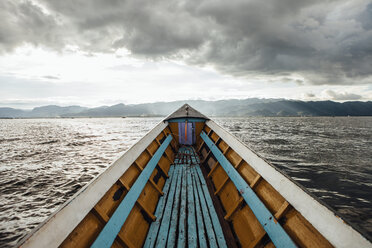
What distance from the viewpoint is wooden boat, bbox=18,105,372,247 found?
1.66 metres

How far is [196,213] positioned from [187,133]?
17.2 feet

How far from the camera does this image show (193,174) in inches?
217

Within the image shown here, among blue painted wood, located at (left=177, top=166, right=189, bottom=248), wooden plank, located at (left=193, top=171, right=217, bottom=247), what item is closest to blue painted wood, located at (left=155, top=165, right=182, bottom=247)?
blue painted wood, located at (left=177, top=166, right=189, bottom=248)

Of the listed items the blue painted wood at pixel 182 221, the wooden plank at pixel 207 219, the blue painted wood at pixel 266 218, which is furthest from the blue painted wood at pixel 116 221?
the blue painted wood at pixel 266 218

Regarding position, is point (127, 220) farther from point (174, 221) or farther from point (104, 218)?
point (174, 221)

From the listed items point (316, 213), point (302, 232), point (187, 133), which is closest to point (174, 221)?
point (302, 232)

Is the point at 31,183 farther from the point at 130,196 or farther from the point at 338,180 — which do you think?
the point at 338,180

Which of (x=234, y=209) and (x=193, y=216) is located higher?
(x=234, y=209)

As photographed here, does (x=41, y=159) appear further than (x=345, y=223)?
Yes

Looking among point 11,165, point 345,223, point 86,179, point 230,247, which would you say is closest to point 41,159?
point 11,165

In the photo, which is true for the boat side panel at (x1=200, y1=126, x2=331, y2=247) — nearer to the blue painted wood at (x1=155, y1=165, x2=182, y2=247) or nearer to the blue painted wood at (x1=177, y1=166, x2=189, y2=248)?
the blue painted wood at (x1=177, y1=166, x2=189, y2=248)

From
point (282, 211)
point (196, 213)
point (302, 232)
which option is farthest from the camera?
point (196, 213)

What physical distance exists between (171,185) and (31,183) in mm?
10950

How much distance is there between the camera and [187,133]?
28.1 feet
